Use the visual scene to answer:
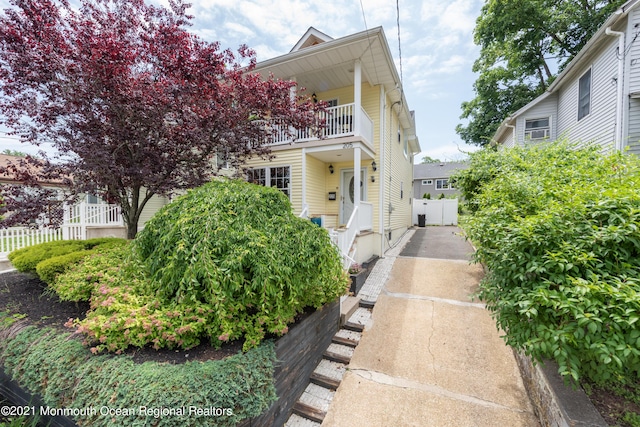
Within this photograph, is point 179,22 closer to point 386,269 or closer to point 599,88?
point 386,269

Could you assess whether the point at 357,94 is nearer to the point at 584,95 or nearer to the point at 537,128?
the point at 584,95

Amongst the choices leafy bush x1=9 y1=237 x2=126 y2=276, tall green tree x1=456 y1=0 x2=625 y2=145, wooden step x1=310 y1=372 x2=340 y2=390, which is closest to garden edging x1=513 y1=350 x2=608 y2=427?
wooden step x1=310 y1=372 x2=340 y2=390

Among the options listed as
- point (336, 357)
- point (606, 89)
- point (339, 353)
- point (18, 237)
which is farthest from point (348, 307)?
point (18, 237)

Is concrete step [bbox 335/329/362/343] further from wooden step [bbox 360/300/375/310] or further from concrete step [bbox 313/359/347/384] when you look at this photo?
wooden step [bbox 360/300/375/310]

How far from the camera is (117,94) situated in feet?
11.7

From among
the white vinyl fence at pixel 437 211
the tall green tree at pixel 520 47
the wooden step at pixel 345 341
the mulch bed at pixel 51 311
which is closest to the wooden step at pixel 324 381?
the wooden step at pixel 345 341

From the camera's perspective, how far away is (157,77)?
4227 millimetres

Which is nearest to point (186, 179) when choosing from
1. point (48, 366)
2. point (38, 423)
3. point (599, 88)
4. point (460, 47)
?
point (48, 366)

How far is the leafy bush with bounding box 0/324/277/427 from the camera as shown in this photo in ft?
5.53

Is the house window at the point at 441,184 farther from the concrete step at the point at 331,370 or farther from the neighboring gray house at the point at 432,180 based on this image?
the concrete step at the point at 331,370

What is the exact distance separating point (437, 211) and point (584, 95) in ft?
35.6

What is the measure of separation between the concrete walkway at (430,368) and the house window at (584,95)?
28.0ft

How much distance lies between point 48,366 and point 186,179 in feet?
10.2

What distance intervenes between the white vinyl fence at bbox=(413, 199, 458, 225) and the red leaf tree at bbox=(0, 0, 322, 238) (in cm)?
1674
